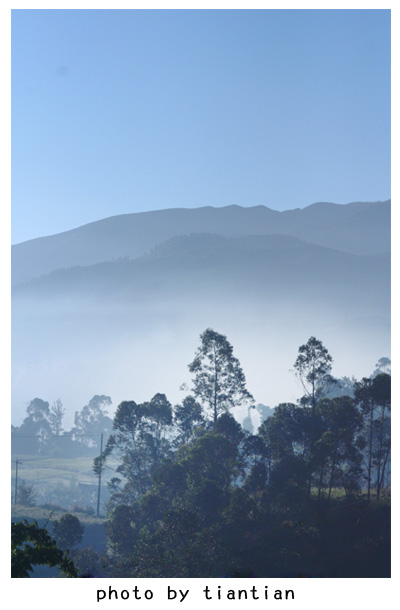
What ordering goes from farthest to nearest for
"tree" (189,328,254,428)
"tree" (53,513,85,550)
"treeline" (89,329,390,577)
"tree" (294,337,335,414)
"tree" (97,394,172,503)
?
"tree" (189,328,254,428) < "tree" (97,394,172,503) < "tree" (294,337,335,414) < "tree" (53,513,85,550) < "treeline" (89,329,390,577)

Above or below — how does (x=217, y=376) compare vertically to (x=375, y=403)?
above

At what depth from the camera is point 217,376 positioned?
→ 60.2 metres

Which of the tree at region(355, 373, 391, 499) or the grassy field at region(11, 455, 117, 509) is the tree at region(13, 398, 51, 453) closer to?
the grassy field at region(11, 455, 117, 509)

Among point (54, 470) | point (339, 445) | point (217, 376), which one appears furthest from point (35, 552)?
point (54, 470)

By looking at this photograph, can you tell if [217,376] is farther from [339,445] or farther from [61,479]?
[61,479]

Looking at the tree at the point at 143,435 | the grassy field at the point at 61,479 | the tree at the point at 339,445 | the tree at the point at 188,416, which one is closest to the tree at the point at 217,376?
the tree at the point at 188,416

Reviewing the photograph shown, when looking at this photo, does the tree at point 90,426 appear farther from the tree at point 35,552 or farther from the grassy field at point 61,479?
the tree at point 35,552

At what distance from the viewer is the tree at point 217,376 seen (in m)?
60.0

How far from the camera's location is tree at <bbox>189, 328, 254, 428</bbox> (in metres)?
60.0

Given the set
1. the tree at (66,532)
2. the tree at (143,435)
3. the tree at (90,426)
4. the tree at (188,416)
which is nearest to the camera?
the tree at (66,532)

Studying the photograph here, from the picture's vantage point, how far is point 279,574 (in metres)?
43.5

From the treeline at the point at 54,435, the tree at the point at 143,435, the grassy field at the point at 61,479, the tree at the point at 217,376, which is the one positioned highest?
the tree at the point at 217,376

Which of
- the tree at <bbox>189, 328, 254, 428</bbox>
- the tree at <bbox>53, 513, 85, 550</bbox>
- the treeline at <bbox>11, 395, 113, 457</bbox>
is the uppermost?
the tree at <bbox>189, 328, 254, 428</bbox>

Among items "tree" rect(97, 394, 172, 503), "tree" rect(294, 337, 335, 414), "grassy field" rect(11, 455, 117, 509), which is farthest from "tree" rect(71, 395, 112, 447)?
"tree" rect(294, 337, 335, 414)
